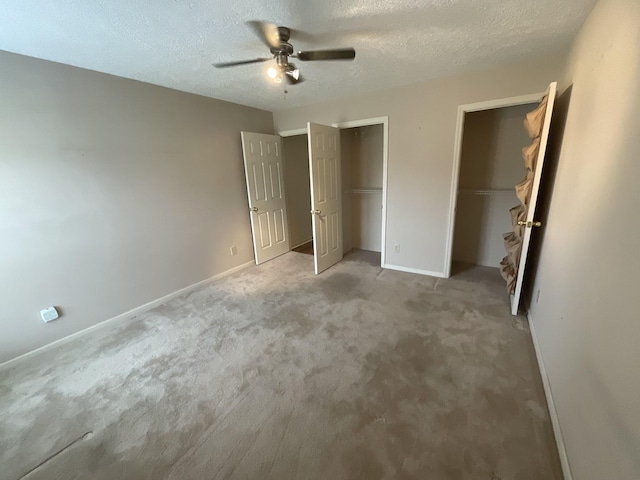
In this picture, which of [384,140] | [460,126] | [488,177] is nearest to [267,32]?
[384,140]

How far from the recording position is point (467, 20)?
1.69 m

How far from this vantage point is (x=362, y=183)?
4.34 m

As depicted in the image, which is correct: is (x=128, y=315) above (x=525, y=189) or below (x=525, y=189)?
below

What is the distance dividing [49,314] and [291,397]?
7.36 feet

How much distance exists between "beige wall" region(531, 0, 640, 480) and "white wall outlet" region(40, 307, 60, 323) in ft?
11.7

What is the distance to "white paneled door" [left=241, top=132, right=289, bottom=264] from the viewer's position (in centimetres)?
371

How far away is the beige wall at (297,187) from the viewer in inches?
181

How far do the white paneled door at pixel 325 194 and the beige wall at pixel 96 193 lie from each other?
123cm

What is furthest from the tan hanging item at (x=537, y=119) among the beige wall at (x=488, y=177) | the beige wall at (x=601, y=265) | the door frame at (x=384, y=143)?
the door frame at (x=384, y=143)

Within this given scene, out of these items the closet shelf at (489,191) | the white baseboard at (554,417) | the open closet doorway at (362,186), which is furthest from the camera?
the open closet doorway at (362,186)

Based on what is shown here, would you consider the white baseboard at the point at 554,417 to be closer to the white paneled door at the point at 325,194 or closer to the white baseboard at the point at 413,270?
the white baseboard at the point at 413,270

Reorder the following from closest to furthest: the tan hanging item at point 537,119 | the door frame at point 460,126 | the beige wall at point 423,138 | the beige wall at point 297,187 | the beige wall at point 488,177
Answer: the tan hanging item at point 537,119 < the door frame at point 460,126 < the beige wall at point 423,138 < the beige wall at point 488,177 < the beige wall at point 297,187

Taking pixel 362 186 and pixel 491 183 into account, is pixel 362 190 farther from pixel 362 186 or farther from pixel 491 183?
pixel 491 183

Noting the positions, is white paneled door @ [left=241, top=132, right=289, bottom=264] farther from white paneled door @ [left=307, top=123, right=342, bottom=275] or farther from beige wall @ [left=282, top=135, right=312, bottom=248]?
white paneled door @ [left=307, top=123, right=342, bottom=275]
